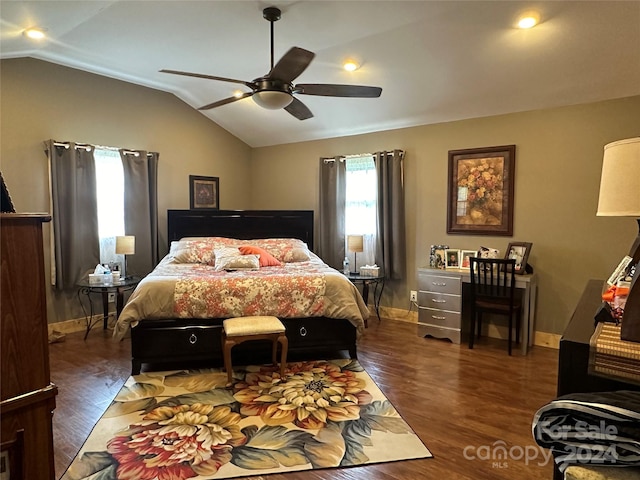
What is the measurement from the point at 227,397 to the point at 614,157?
2.72 meters

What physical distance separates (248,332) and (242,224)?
2665mm

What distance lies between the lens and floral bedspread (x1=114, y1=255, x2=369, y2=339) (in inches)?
125

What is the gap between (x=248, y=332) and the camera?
2986 millimetres

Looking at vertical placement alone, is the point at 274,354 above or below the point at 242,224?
below

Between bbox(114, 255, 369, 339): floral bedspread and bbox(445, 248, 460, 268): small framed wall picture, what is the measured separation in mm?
1404

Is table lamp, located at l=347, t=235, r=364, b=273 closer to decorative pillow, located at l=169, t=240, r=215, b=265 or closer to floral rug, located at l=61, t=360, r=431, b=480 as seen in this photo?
decorative pillow, located at l=169, t=240, r=215, b=265

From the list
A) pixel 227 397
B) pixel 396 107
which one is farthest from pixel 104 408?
pixel 396 107

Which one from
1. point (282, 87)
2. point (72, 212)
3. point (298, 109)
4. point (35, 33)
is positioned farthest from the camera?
point (72, 212)

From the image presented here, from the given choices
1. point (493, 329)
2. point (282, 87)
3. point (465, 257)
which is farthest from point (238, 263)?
point (493, 329)

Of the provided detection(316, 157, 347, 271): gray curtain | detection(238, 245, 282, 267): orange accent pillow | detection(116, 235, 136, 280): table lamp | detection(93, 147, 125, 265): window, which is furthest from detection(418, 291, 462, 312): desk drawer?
detection(93, 147, 125, 265): window

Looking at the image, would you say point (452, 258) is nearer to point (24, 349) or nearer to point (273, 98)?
point (273, 98)

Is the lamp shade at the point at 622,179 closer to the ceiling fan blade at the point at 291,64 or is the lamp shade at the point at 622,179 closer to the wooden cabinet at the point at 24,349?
the ceiling fan blade at the point at 291,64

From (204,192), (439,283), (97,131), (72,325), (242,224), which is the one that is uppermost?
(97,131)

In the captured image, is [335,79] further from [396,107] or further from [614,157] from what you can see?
[614,157]
